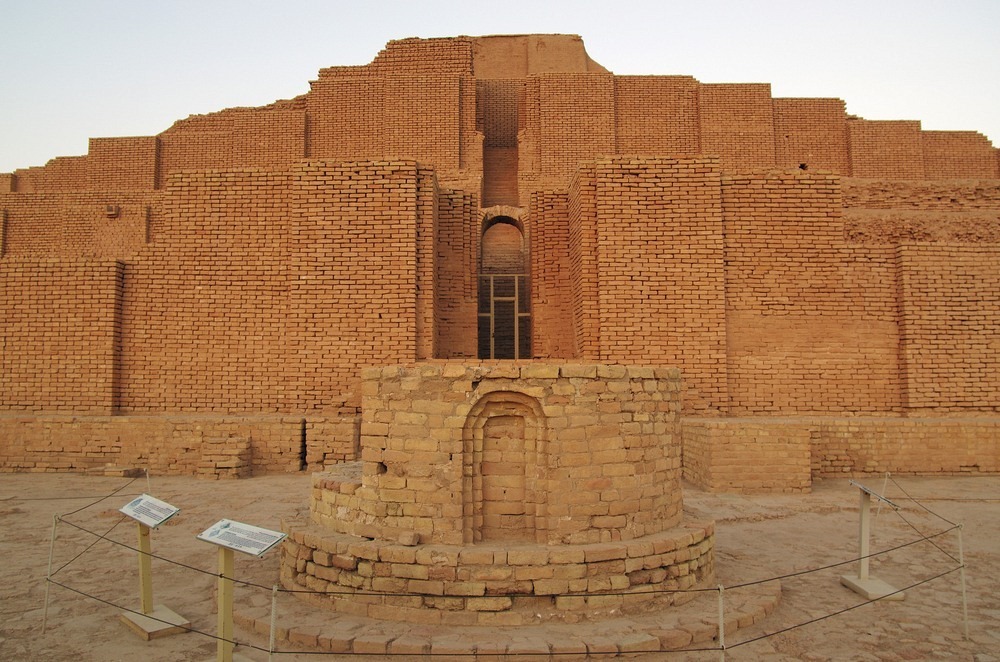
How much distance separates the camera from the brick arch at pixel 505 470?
4.71m

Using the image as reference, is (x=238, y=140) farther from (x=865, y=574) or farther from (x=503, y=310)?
(x=865, y=574)

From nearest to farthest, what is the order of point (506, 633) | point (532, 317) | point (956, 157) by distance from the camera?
point (506, 633)
point (532, 317)
point (956, 157)

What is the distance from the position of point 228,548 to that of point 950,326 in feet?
34.8

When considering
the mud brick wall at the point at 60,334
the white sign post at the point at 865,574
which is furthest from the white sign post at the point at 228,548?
the mud brick wall at the point at 60,334

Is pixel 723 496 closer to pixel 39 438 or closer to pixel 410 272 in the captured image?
pixel 410 272

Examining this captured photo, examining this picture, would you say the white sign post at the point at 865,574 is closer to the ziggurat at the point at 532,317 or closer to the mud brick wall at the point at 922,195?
the ziggurat at the point at 532,317

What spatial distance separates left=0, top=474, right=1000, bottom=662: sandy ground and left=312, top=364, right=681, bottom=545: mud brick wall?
2.80 ft

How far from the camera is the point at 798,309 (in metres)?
10.0

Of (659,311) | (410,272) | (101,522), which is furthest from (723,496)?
(101,522)

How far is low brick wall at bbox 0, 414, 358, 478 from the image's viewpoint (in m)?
8.97

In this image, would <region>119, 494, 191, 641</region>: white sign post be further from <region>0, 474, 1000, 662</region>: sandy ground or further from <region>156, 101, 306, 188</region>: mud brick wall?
<region>156, 101, 306, 188</region>: mud brick wall

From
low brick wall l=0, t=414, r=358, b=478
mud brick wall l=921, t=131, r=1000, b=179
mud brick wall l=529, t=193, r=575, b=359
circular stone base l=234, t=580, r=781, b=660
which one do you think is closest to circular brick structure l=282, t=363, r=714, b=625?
circular stone base l=234, t=580, r=781, b=660

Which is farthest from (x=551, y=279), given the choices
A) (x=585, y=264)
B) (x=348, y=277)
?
(x=348, y=277)

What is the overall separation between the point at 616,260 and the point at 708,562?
17.6 ft
